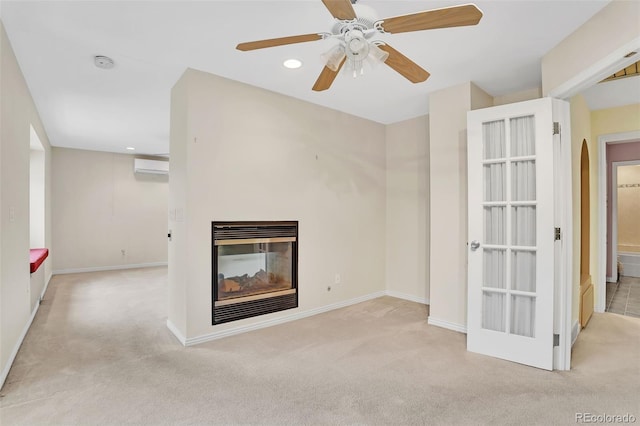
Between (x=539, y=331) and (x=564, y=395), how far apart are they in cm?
50

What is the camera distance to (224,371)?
2.46 metres

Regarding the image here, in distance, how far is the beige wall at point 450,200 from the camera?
11.0 ft

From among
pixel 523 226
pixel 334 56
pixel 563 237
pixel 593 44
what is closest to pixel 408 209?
pixel 523 226

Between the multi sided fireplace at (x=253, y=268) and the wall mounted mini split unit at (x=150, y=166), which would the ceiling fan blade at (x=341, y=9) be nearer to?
the multi sided fireplace at (x=253, y=268)

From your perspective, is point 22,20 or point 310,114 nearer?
point 22,20

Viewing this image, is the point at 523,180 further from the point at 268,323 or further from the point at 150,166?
the point at 150,166

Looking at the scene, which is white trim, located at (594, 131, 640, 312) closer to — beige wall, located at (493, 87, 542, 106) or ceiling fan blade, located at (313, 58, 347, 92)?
beige wall, located at (493, 87, 542, 106)

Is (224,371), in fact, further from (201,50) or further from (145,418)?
(201,50)

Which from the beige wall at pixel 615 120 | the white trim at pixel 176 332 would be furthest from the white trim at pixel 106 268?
the beige wall at pixel 615 120

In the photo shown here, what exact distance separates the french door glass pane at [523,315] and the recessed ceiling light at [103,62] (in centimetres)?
399

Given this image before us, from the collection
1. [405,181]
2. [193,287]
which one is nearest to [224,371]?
[193,287]

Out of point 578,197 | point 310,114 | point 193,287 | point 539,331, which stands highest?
point 310,114

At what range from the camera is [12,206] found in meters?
2.53

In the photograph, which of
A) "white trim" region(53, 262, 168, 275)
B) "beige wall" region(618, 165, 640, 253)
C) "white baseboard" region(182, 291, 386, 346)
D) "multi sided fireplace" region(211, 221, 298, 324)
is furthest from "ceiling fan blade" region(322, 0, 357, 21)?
"beige wall" region(618, 165, 640, 253)
